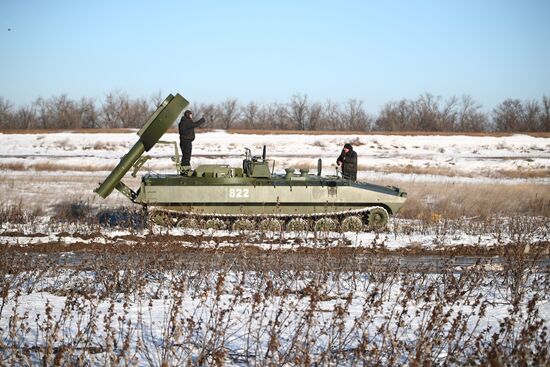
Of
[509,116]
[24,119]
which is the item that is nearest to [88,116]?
[24,119]

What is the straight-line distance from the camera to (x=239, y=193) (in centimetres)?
1514

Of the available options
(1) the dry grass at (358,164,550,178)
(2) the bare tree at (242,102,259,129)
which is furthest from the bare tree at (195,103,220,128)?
(1) the dry grass at (358,164,550,178)

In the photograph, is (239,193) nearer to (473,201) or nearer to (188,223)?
(188,223)

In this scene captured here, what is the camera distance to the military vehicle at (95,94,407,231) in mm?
14922

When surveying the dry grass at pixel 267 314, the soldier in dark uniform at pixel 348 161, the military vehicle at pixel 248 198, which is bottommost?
the dry grass at pixel 267 314

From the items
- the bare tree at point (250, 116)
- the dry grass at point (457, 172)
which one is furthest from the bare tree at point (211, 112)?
the dry grass at point (457, 172)

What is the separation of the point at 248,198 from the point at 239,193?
245 mm

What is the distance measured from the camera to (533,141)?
41.9 meters

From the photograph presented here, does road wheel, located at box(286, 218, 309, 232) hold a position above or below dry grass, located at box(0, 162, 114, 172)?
below

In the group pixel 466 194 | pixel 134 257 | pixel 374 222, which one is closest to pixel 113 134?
pixel 466 194

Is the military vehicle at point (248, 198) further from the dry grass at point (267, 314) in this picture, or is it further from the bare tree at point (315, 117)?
the bare tree at point (315, 117)

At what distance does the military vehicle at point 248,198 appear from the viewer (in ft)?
49.0

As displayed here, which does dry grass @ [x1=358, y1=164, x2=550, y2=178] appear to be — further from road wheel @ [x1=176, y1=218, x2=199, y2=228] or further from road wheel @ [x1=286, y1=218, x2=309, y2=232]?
road wheel @ [x1=176, y1=218, x2=199, y2=228]

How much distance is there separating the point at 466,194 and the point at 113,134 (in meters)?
27.5
